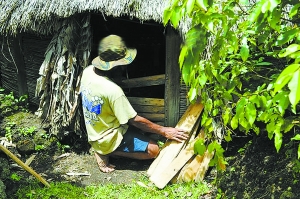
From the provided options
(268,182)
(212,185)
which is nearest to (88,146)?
(212,185)

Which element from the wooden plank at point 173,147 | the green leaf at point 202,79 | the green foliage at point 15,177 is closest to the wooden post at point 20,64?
the green foliage at point 15,177

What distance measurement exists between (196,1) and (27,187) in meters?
4.07

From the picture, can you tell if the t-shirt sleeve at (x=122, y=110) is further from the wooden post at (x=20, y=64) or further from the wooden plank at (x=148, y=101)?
the wooden post at (x=20, y=64)

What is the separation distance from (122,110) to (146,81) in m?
0.88

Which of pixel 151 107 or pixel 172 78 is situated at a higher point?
pixel 172 78

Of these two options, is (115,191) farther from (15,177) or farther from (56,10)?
(56,10)

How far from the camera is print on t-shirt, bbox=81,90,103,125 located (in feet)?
17.4

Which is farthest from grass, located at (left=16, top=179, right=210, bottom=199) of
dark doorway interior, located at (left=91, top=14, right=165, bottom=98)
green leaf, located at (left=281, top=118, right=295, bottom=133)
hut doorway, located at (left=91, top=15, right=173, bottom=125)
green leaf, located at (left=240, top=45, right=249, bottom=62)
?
green leaf, located at (left=240, top=45, right=249, bottom=62)

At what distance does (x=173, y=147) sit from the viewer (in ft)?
17.9

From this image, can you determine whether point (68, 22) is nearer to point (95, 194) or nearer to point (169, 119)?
point (169, 119)

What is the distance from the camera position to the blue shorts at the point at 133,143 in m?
5.62

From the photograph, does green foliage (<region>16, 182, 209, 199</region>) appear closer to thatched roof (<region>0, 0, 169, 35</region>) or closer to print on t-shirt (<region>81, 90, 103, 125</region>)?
print on t-shirt (<region>81, 90, 103, 125</region>)

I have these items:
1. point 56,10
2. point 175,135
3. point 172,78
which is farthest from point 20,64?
point 175,135

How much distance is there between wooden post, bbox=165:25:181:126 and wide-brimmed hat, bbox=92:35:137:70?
651 millimetres
